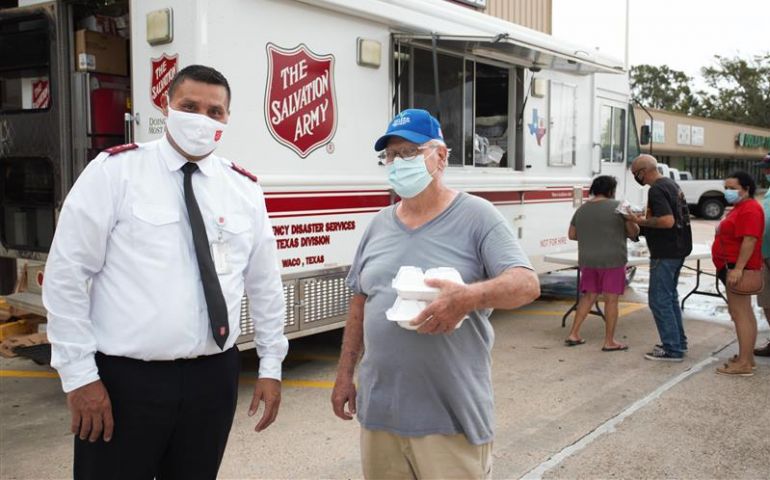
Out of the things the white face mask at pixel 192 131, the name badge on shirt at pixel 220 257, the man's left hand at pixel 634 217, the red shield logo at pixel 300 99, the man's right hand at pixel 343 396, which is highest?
the red shield logo at pixel 300 99

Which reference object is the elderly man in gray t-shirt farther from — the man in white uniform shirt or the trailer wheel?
the trailer wheel

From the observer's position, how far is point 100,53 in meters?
5.43

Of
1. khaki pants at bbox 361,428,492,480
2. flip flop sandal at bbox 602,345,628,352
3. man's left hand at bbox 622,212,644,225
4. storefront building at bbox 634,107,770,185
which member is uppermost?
storefront building at bbox 634,107,770,185

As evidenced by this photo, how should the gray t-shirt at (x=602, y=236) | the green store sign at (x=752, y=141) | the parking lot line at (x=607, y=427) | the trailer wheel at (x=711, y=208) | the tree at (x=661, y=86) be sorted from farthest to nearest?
the tree at (x=661, y=86), the green store sign at (x=752, y=141), the trailer wheel at (x=711, y=208), the gray t-shirt at (x=602, y=236), the parking lot line at (x=607, y=427)

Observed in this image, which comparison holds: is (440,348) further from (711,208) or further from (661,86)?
(661,86)

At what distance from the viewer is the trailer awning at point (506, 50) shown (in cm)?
626

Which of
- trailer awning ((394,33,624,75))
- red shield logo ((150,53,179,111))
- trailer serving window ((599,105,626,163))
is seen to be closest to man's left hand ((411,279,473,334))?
red shield logo ((150,53,179,111))

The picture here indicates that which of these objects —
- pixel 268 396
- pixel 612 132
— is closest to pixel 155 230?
pixel 268 396

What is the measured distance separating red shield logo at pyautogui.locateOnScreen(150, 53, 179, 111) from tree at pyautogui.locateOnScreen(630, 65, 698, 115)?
63.5m

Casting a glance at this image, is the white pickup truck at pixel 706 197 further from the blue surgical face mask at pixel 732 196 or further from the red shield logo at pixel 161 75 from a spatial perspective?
the red shield logo at pixel 161 75

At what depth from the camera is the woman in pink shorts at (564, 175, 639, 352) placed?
6730 mm

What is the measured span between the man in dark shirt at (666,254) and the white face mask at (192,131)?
481 cm

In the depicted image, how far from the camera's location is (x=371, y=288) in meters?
2.59

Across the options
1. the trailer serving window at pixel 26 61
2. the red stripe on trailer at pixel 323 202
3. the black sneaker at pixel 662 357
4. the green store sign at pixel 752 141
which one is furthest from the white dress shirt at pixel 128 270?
the green store sign at pixel 752 141
